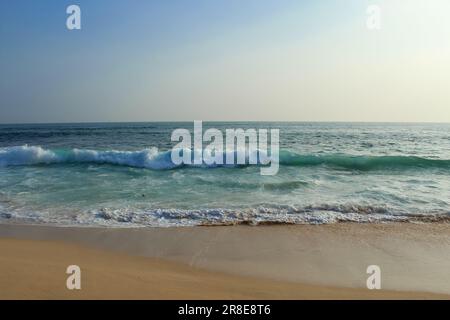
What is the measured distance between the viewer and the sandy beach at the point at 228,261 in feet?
11.6

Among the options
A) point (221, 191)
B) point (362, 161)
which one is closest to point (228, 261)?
point (221, 191)

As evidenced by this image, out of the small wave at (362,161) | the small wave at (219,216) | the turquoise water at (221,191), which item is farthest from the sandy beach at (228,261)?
the small wave at (362,161)

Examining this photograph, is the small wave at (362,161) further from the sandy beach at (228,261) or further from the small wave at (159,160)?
the sandy beach at (228,261)

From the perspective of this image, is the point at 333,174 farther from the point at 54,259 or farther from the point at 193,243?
the point at 54,259

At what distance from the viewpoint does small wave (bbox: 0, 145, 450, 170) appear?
1605 centimetres

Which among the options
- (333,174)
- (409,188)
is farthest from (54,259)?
(333,174)

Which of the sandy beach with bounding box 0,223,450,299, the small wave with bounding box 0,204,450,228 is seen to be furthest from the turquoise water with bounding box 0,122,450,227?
the sandy beach with bounding box 0,223,450,299

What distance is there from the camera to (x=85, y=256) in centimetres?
507

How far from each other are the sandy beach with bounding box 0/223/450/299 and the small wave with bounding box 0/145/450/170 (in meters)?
9.60

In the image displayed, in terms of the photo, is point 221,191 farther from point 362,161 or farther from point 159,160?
point 362,161

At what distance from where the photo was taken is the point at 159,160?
16984mm

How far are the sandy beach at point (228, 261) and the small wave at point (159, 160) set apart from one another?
31.5 feet

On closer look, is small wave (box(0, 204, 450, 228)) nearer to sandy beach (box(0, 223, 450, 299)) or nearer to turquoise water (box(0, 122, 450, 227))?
turquoise water (box(0, 122, 450, 227))

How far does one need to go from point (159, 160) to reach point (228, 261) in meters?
12.5
